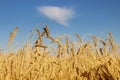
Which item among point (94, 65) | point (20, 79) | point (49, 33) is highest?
point (49, 33)

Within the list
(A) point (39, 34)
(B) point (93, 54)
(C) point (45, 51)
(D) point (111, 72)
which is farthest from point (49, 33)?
(B) point (93, 54)

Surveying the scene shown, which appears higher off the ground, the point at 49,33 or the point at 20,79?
the point at 49,33

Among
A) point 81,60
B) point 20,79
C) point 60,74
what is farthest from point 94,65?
point 20,79

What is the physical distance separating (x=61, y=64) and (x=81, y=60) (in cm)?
34

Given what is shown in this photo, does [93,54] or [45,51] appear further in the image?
[93,54]

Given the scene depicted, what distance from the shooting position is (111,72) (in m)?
2.91

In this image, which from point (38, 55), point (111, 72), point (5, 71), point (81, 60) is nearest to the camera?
point (111, 72)

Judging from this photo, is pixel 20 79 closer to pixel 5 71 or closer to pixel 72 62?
pixel 5 71

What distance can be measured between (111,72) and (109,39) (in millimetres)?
922

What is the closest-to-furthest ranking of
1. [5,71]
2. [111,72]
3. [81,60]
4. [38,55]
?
[111,72]
[5,71]
[38,55]
[81,60]

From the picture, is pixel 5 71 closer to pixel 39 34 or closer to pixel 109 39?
pixel 39 34

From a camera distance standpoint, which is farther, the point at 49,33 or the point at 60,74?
the point at 60,74

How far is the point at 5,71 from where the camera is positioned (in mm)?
3131

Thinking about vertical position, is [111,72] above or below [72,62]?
below
